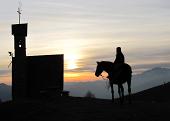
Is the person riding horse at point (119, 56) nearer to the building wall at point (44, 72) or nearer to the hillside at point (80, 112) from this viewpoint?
the hillside at point (80, 112)

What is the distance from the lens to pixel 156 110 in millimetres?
27844

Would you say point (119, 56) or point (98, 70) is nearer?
point (119, 56)

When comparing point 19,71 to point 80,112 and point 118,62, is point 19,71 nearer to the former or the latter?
point 118,62

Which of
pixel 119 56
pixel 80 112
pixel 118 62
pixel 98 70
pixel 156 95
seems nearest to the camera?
pixel 80 112

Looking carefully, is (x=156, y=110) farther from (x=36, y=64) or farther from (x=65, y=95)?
(x=36, y=64)

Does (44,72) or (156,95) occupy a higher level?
(44,72)

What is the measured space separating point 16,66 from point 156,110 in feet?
61.0

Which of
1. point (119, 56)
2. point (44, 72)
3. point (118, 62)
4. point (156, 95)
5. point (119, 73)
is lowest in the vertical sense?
point (156, 95)

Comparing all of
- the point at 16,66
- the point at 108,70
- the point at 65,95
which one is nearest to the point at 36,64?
the point at 16,66

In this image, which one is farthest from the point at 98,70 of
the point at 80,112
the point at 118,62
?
the point at 80,112

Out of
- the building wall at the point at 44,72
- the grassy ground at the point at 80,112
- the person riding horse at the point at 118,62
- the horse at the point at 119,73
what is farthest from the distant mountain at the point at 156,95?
the grassy ground at the point at 80,112

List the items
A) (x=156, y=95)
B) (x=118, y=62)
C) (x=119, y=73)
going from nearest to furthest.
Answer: (x=119, y=73) → (x=118, y=62) → (x=156, y=95)

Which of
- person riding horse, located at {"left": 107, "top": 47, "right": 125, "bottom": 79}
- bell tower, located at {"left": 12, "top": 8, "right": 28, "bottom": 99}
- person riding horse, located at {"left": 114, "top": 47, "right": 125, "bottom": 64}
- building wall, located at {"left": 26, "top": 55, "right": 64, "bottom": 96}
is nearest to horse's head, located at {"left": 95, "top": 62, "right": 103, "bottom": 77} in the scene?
person riding horse, located at {"left": 107, "top": 47, "right": 125, "bottom": 79}

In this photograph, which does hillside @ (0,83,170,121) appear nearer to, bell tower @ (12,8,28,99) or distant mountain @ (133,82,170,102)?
bell tower @ (12,8,28,99)
